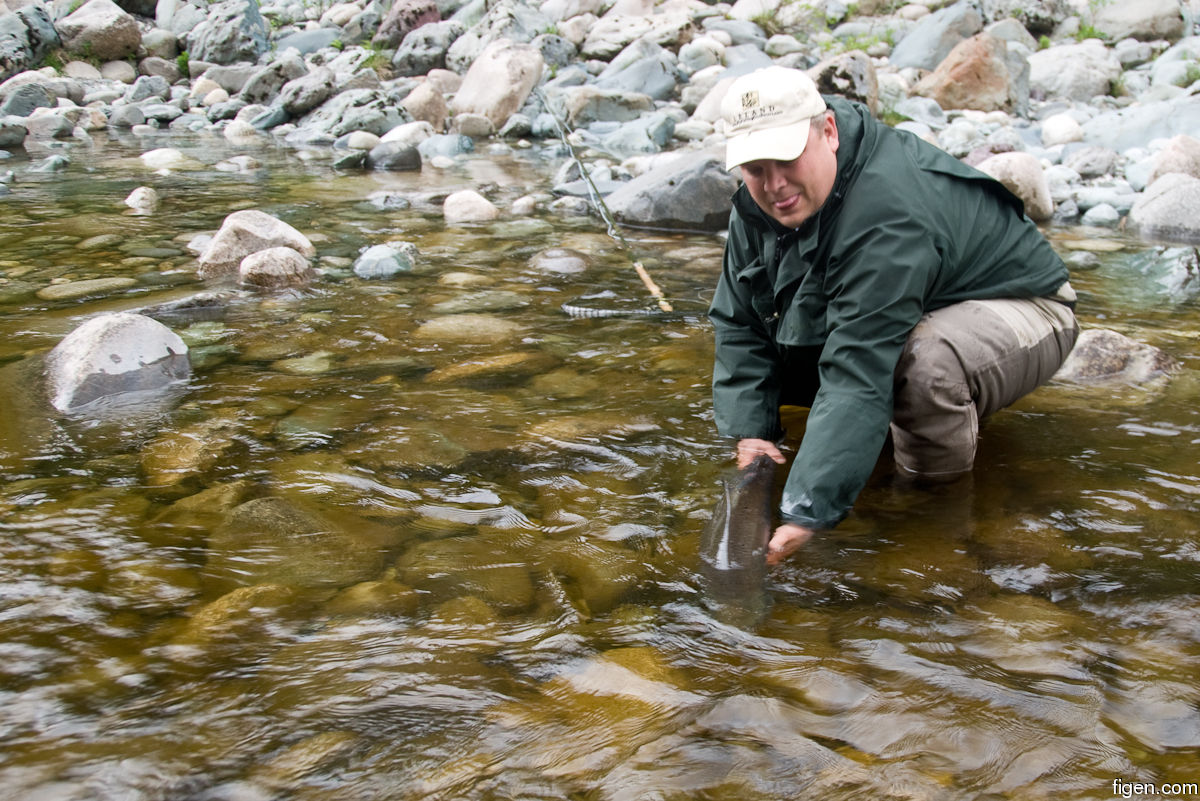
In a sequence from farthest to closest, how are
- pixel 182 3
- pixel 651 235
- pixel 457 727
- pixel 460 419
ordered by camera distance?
pixel 182 3 < pixel 651 235 < pixel 460 419 < pixel 457 727

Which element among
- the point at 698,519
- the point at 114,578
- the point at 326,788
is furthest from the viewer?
the point at 698,519

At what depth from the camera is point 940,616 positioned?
7.68 feet

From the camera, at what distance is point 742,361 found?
2.95 m

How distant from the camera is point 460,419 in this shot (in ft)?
11.8

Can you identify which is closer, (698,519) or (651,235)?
(698,519)

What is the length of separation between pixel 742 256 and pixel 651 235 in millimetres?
4243

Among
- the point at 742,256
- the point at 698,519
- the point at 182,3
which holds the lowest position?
the point at 698,519

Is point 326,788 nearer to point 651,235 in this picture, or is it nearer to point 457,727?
point 457,727

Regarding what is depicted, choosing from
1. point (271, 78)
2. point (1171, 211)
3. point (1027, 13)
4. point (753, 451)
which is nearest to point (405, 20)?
point (271, 78)

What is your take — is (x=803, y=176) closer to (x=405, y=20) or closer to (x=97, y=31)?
(x=405, y=20)

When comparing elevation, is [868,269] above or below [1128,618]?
above

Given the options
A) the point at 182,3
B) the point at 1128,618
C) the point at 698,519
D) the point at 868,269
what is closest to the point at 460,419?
the point at 698,519

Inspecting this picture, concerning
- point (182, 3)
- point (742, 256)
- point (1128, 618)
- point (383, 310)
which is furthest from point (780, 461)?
point (182, 3)

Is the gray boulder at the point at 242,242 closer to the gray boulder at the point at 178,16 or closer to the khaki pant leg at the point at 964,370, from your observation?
the khaki pant leg at the point at 964,370
